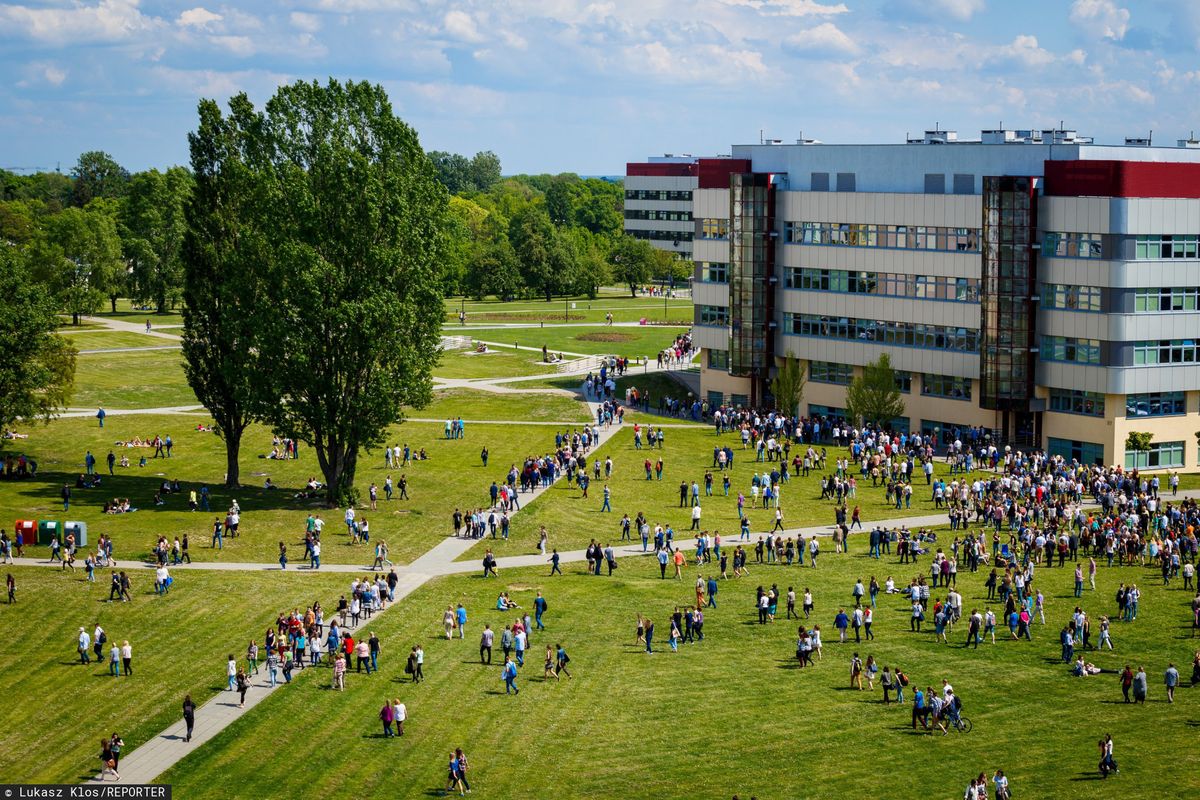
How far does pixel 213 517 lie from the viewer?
7525 centimetres

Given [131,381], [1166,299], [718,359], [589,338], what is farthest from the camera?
[589,338]

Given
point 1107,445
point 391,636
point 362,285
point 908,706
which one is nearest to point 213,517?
point 362,285

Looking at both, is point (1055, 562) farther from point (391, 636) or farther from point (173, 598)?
point (173, 598)

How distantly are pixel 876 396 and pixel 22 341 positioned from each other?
53.4 metres

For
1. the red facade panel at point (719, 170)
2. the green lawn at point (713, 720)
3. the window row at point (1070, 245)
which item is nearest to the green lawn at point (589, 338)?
the red facade panel at point (719, 170)

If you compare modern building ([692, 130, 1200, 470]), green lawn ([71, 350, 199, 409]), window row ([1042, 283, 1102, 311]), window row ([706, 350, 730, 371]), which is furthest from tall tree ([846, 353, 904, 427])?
green lawn ([71, 350, 199, 409])

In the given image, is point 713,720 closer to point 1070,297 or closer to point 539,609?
point 539,609

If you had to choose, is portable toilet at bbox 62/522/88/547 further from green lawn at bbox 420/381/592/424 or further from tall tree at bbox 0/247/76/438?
green lawn at bbox 420/381/592/424

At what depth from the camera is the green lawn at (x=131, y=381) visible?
113 m

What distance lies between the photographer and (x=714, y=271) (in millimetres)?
115875

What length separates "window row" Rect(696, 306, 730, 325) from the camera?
115 m

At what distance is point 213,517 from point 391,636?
21609mm

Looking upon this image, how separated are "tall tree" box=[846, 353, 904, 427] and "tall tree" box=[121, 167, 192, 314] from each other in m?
82.5

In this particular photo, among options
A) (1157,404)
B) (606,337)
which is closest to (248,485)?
(1157,404)
